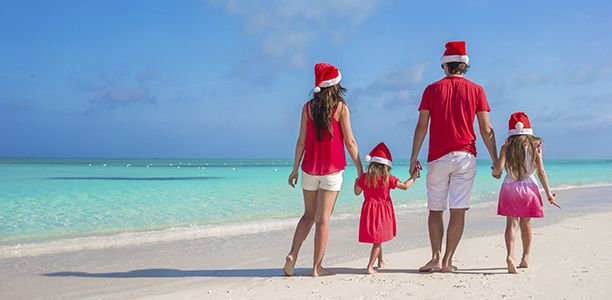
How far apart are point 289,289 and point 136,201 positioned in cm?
1147

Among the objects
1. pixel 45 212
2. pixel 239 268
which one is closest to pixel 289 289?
pixel 239 268

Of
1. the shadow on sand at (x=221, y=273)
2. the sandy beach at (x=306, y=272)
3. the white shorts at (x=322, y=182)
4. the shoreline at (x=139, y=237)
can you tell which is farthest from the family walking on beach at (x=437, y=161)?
the shoreline at (x=139, y=237)

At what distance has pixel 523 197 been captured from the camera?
5.14m

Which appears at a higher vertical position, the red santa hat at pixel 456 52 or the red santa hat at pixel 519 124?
the red santa hat at pixel 456 52

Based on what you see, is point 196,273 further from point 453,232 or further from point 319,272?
point 453,232

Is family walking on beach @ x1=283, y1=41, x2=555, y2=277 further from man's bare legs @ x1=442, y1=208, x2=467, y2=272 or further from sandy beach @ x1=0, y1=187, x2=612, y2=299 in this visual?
sandy beach @ x1=0, y1=187, x2=612, y2=299

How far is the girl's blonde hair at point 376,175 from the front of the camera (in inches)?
207

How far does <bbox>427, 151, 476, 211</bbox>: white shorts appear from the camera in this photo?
4973 mm

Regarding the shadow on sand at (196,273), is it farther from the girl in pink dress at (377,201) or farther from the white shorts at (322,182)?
the white shorts at (322,182)

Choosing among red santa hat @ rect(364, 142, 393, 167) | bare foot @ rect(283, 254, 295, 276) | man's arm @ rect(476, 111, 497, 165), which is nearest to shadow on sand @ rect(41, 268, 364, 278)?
bare foot @ rect(283, 254, 295, 276)

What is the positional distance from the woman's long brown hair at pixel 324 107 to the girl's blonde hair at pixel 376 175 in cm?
60

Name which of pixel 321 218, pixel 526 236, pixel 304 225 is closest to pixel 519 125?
pixel 526 236

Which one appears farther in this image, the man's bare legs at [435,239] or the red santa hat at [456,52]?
the man's bare legs at [435,239]

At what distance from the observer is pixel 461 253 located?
6.20 m
